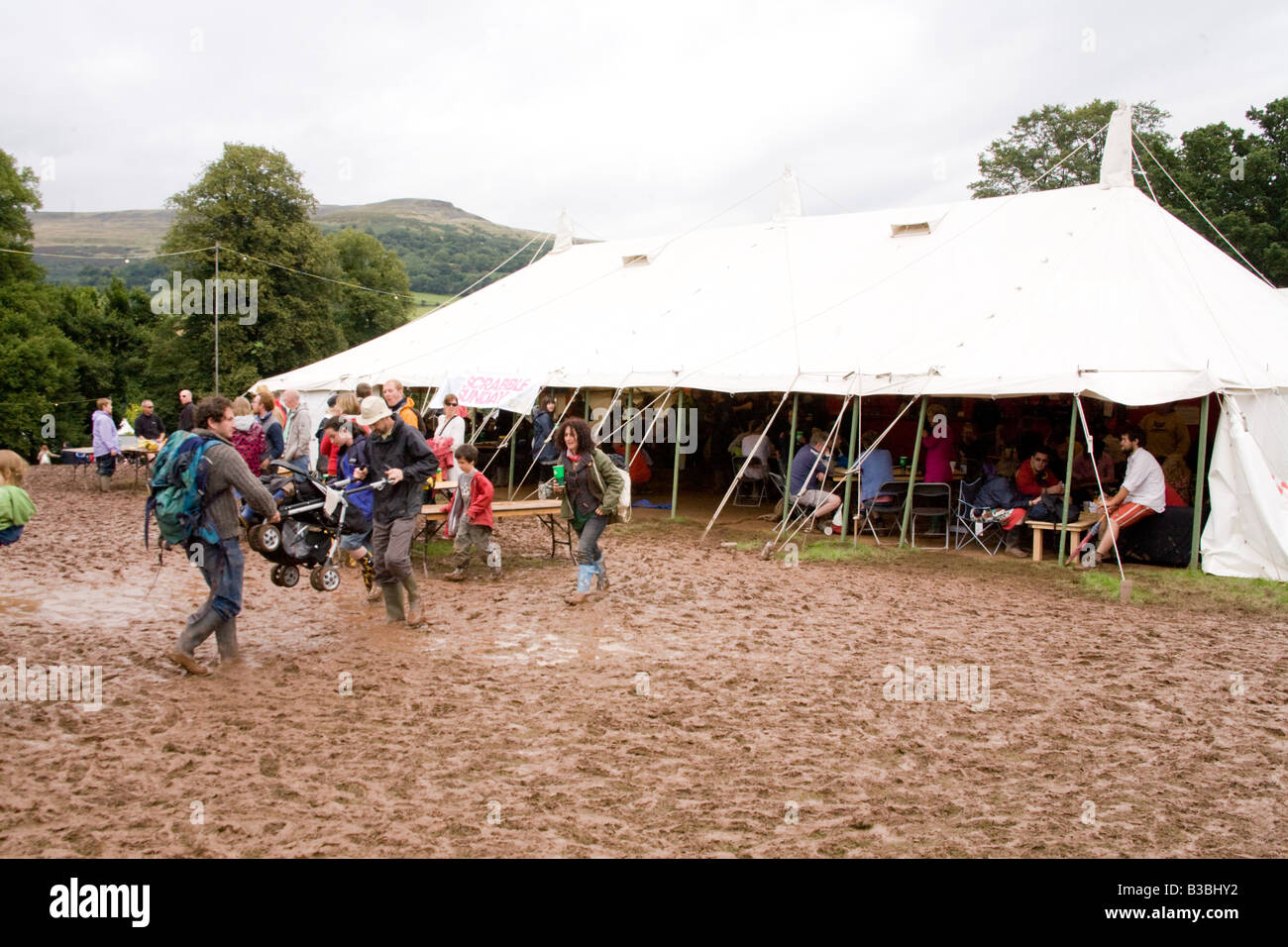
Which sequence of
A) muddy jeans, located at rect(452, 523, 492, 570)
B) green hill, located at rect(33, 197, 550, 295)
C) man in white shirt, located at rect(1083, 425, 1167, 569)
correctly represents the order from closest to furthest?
muddy jeans, located at rect(452, 523, 492, 570), man in white shirt, located at rect(1083, 425, 1167, 569), green hill, located at rect(33, 197, 550, 295)

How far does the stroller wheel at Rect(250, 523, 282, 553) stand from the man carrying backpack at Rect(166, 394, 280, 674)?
955 mm

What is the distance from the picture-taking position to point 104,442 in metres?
16.5

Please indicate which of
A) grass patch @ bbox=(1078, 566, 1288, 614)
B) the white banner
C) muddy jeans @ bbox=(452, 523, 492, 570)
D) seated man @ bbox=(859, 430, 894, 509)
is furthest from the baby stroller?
grass patch @ bbox=(1078, 566, 1288, 614)

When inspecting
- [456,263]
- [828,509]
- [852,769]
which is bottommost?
[852,769]

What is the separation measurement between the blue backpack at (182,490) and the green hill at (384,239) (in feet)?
214

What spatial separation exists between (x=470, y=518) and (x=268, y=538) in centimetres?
227

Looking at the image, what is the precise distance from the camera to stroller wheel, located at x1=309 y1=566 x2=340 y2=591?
24.0ft

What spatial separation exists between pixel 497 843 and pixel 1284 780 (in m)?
3.74

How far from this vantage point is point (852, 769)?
4594mm

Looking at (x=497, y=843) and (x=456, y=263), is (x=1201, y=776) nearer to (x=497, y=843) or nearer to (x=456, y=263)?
(x=497, y=843)

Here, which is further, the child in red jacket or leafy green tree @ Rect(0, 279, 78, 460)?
→ leafy green tree @ Rect(0, 279, 78, 460)

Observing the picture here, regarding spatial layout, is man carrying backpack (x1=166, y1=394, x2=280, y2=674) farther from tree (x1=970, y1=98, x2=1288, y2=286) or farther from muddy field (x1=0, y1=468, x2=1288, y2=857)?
tree (x1=970, y1=98, x2=1288, y2=286)
